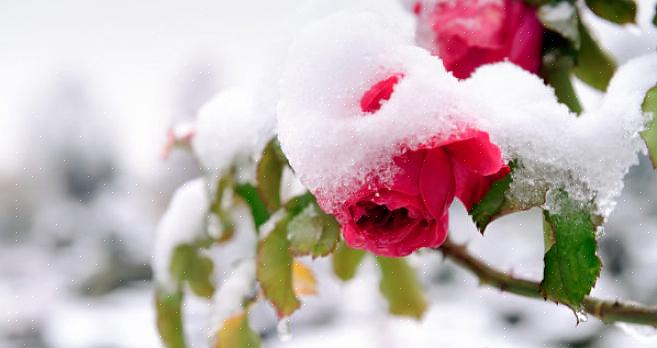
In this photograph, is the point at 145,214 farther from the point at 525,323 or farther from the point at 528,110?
the point at 528,110

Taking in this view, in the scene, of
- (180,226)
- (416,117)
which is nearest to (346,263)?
(180,226)

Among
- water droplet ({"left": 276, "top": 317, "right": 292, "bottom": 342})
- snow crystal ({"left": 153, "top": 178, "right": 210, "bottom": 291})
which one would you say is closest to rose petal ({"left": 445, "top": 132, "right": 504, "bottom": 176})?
water droplet ({"left": 276, "top": 317, "right": 292, "bottom": 342})

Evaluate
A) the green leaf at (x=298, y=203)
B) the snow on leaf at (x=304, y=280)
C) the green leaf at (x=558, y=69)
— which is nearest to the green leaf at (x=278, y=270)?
the green leaf at (x=298, y=203)

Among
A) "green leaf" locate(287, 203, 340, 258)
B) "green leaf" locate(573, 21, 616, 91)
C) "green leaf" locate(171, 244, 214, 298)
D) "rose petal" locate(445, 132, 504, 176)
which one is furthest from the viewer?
"green leaf" locate(171, 244, 214, 298)

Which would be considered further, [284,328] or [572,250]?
[284,328]

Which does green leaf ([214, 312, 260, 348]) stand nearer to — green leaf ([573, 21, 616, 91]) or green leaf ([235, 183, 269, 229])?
green leaf ([235, 183, 269, 229])

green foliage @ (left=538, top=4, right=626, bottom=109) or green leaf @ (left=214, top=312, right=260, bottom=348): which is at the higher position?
green foliage @ (left=538, top=4, right=626, bottom=109)

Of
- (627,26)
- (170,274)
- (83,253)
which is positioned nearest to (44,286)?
(83,253)

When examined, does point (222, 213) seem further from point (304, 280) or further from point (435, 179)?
point (435, 179)
